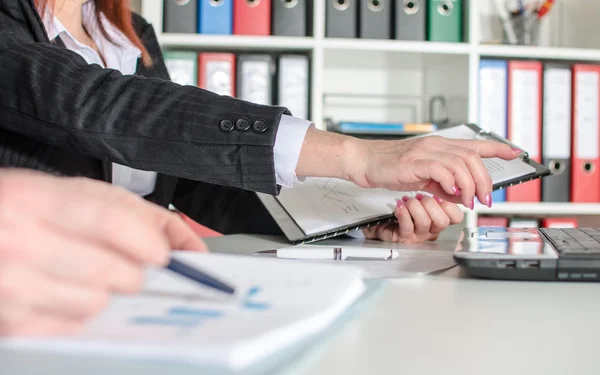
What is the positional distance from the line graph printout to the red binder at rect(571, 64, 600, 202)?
105cm

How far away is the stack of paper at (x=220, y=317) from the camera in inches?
11.5

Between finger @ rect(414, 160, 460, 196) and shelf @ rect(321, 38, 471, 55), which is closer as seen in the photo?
finger @ rect(414, 160, 460, 196)

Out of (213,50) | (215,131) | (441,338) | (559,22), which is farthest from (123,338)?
(559,22)

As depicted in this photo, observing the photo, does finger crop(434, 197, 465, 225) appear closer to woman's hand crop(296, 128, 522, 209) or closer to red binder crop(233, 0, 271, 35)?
woman's hand crop(296, 128, 522, 209)

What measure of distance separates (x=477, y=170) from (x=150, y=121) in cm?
35

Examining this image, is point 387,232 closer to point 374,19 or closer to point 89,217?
point 89,217

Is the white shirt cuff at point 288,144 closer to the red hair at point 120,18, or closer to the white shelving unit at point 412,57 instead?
the red hair at point 120,18

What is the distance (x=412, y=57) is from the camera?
200 centimetres

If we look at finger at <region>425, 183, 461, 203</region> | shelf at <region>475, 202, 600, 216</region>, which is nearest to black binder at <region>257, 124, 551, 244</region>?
finger at <region>425, 183, 461, 203</region>

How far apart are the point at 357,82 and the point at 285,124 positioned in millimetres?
1445

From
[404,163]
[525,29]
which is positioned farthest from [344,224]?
[525,29]

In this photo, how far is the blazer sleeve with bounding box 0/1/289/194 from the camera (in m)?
0.68

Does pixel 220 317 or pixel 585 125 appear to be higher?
pixel 585 125

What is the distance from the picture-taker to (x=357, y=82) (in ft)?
6.88
